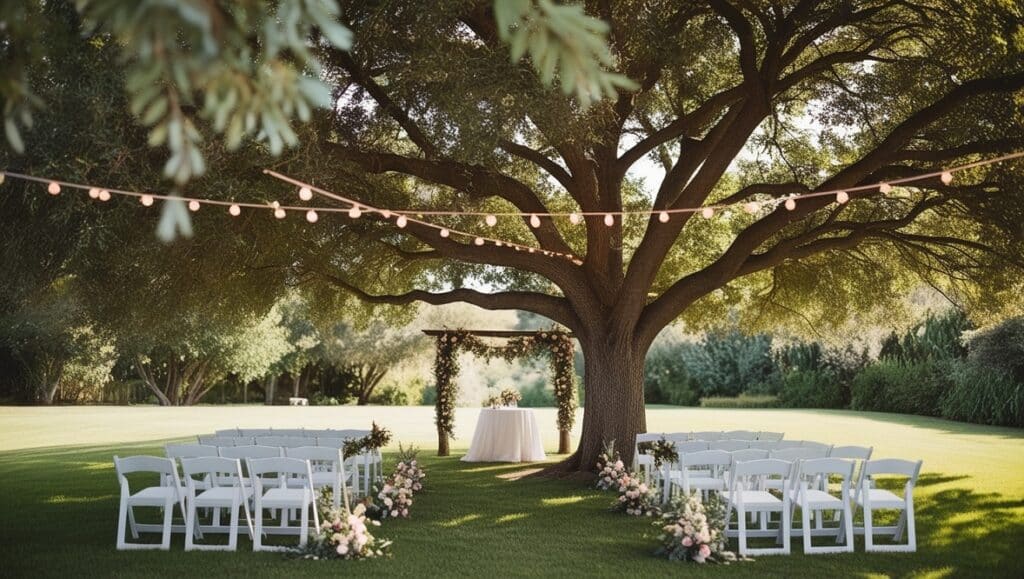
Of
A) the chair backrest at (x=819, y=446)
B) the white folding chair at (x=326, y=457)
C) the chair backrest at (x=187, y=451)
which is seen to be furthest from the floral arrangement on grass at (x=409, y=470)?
the chair backrest at (x=819, y=446)

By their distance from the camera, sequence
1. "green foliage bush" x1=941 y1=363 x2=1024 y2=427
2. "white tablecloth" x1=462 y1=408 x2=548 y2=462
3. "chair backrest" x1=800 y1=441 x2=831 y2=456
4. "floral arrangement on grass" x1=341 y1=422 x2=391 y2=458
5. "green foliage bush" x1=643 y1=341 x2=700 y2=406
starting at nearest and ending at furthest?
1. "chair backrest" x1=800 y1=441 x2=831 y2=456
2. "floral arrangement on grass" x1=341 y1=422 x2=391 y2=458
3. "white tablecloth" x1=462 y1=408 x2=548 y2=462
4. "green foliage bush" x1=941 y1=363 x2=1024 y2=427
5. "green foliage bush" x1=643 y1=341 x2=700 y2=406

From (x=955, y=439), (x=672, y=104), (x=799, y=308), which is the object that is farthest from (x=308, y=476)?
(x=955, y=439)

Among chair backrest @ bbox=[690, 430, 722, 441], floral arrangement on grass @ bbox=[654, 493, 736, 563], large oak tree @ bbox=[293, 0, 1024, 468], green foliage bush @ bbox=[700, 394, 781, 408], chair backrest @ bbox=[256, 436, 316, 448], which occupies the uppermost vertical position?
large oak tree @ bbox=[293, 0, 1024, 468]

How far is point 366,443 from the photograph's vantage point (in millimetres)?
10398

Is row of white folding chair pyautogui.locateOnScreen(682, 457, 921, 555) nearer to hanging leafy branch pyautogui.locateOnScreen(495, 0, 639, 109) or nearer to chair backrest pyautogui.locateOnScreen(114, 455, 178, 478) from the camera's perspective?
chair backrest pyautogui.locateOnScreen(114, 455, 178, 478)

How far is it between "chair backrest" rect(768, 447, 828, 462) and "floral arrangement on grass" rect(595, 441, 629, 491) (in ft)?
8.14

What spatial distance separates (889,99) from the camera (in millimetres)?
13016

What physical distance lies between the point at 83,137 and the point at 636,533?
260 inches

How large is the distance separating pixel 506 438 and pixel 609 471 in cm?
566

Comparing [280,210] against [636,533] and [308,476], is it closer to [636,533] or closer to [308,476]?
[308,476]

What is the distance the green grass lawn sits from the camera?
7.55 m

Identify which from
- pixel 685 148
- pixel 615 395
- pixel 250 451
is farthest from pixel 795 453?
pixel 685 148

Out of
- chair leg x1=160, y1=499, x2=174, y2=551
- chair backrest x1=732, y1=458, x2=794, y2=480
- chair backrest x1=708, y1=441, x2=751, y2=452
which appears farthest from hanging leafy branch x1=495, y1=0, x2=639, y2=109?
chair backrest x1=708, y1=441, x2=751, y2=452

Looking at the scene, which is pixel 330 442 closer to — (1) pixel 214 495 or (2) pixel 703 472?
(1) pixel 214 495
